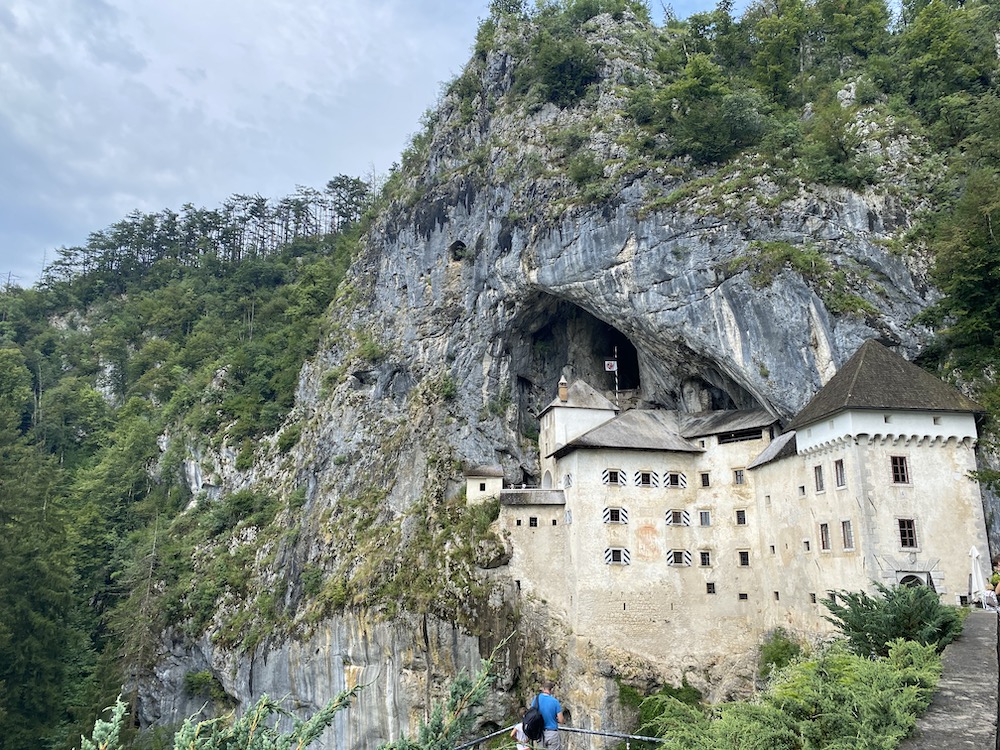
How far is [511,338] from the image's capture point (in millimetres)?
39500

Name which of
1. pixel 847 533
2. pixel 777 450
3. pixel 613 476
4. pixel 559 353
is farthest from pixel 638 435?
pixel 847 533

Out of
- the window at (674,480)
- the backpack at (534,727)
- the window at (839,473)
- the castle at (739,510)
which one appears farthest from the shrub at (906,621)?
the window at (674,480)

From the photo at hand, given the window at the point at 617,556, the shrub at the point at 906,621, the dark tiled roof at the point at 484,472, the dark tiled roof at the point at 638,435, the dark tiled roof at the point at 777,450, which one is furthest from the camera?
the dark tiled roof at the point at 484,472

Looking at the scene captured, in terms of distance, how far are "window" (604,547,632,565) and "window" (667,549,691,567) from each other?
5.55 feet

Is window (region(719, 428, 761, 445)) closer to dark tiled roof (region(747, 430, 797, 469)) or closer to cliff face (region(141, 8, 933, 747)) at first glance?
dark tiled roof (region(747, 430, 797, 469))

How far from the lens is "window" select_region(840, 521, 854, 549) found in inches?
977

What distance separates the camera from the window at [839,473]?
25.4 meters

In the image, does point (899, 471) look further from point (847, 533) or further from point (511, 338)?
point (511, 338)

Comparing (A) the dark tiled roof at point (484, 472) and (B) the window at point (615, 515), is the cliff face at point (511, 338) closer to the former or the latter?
(A) the dark tiled roof at point (484, 472)

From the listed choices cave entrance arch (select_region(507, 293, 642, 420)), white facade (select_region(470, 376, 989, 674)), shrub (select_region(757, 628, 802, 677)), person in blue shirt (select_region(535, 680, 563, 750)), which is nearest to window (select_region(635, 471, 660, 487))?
white facade (select_region(470, 376, 989, 674))

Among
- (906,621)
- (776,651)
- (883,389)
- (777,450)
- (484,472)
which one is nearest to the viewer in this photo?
(906,621)

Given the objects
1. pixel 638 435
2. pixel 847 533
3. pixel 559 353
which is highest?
pixel 559 353

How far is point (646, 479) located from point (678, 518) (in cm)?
208

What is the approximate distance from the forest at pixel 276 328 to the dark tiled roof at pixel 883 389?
136 cm
